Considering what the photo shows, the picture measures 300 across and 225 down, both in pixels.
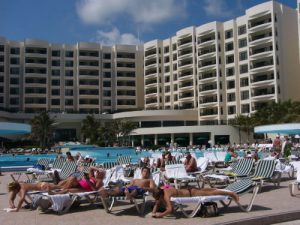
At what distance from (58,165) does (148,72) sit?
241ft

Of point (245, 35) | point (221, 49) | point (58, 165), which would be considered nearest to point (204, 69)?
point (221, 49)

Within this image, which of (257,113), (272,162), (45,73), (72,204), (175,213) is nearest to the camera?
(175,213)

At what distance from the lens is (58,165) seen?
17.0 m

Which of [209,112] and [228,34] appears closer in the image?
[228,34]

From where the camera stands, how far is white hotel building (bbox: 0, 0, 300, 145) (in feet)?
224

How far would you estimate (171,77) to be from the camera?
86312mm

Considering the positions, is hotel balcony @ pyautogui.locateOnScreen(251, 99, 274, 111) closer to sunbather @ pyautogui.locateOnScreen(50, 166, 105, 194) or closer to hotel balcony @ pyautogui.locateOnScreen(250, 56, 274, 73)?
hotel balcony @ pyautogui.locateOnScreen(250, 56, 274, 73)

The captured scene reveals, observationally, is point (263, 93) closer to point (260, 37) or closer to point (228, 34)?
point (260, 37)

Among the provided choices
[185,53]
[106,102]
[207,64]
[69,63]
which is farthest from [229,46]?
[69,63]

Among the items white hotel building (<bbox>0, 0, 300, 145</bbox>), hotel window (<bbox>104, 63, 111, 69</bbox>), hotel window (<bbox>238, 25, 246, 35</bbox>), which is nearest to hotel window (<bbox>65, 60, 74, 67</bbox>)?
white hotel building (<bbox>0, 0, 300, 145</bbox>)

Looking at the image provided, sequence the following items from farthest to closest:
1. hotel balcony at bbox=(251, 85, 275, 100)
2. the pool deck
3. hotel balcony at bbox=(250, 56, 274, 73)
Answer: hotel balcony at bbox=(250, 56, 274, 73), hotel balcony at bbox=(251, 85, 275, 100), the pool deck

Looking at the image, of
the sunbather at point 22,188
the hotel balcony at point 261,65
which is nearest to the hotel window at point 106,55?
the hotel balcony at point 261,65

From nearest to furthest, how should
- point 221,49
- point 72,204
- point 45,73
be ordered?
point 72,204, point 221,49, point 45,73

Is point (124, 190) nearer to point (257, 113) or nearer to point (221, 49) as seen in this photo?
point (257, 113)
